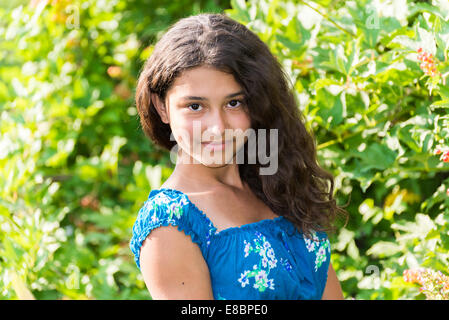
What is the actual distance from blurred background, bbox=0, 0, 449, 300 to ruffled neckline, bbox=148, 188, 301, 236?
34cm

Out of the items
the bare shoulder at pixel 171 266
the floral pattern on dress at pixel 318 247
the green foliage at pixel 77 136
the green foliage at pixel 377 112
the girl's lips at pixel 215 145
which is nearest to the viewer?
the bare shoulder at pixel 171 266

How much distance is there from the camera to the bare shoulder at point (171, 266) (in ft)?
4.31

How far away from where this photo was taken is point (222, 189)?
1547mm

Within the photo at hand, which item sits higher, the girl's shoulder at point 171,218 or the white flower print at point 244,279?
the girl's shoulder at point 171,218

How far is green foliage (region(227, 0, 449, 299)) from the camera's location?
5.45 ft

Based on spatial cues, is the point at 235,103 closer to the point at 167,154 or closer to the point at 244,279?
the point at 244,279

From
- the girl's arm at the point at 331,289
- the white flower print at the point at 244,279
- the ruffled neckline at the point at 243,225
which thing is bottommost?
the girl's arm at the point at 331,289

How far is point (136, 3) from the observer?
116 inches

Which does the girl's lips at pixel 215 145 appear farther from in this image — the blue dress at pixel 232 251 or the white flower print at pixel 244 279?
the white flower print at pixel 244 279

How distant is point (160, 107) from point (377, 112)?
70cm

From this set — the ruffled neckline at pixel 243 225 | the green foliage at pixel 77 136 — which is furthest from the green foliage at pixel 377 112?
the green foliage at pixel 77 136

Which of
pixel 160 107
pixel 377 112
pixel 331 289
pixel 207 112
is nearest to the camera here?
pixel 207 112

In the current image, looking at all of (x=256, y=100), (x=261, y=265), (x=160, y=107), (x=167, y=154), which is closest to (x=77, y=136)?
(x=167, y=154)
